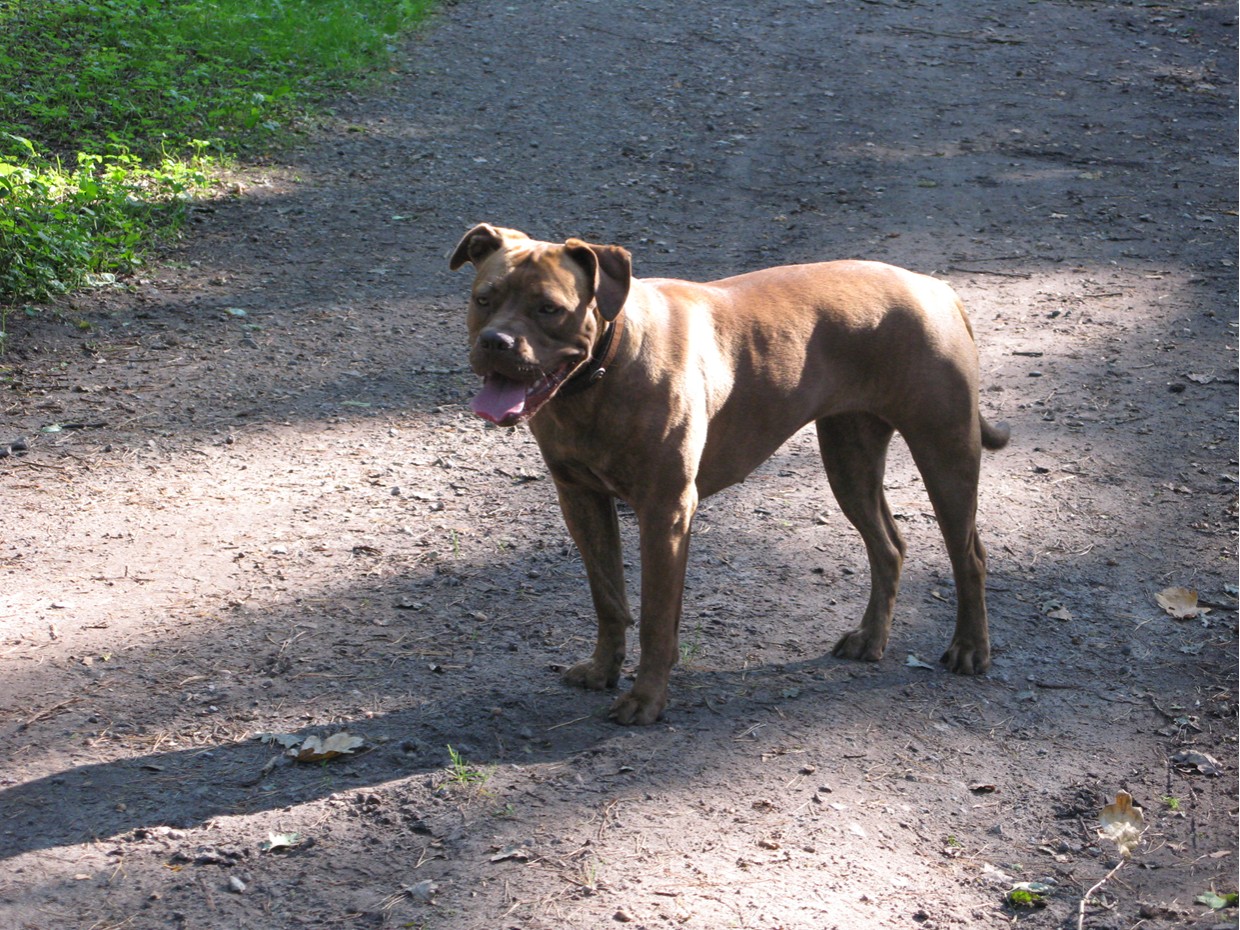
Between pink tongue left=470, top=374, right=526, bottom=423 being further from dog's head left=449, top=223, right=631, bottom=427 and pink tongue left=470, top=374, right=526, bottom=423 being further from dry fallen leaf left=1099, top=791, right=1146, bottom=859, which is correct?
dry fallen leaf left=1099, top=791, right=1146, bottom=859

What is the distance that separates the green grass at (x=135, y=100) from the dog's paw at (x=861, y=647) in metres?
5.86

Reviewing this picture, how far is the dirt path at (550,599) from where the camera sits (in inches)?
151

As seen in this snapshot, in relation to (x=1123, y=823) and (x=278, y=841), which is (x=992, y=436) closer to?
(x=1123, y=823)

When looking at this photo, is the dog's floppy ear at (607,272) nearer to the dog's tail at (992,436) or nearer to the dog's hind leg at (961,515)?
the dog's hind leg at (961,515)

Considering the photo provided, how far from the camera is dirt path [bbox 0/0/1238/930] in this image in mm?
3826

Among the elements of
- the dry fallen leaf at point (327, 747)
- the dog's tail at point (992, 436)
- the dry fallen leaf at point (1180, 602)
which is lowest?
the dry fallen leaf at point (1180, 602)

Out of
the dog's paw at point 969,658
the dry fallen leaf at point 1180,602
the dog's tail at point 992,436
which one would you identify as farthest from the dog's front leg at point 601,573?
the dry fallen leaf at point 1180,602

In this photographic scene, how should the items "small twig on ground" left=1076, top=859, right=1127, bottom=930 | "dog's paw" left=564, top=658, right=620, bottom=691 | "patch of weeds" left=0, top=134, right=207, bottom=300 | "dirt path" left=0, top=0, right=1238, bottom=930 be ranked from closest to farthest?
1. "small twig on ground" left=1076, top=859, right=1127, bottom=930
2. "dirt path" left=0, top=0, right=1238, bottom=930
3. "dog's paw" left=564, top=658, right=620, bottom=691
4. "patch of weeds" left=0, top=134, right=207, bottom=300

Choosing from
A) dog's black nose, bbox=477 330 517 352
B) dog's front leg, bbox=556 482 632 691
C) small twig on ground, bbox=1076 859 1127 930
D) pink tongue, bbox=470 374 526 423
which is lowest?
small twig on ground, bbox=1076 859 1127 930

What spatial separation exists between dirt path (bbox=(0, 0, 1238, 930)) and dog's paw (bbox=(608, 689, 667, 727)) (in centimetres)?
7

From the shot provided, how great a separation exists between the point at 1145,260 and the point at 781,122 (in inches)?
186

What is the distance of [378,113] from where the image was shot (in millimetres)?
12867

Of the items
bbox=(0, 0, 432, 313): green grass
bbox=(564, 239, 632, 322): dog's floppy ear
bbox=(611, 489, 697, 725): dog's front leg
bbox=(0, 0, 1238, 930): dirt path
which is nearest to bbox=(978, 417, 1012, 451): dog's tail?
bbox=(0, 0, 1238, 930): dirt path

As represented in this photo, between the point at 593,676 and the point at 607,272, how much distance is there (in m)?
1.69
